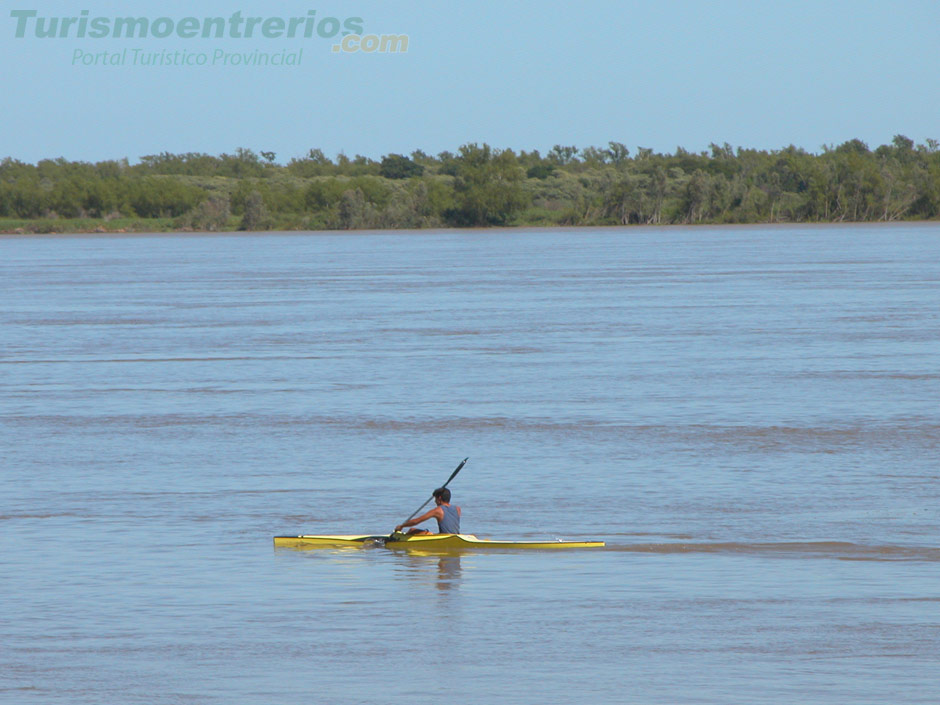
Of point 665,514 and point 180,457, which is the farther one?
point 180,457

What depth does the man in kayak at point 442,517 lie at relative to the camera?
12750 mm

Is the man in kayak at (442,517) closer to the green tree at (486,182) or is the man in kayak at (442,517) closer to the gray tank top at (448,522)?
the gray tank top at (448,522)

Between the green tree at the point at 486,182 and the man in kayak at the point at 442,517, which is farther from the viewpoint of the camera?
the green tree at the point at 486,182

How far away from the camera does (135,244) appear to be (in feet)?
344

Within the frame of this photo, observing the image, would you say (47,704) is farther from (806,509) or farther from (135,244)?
(135,244)

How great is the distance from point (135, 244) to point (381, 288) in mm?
59803

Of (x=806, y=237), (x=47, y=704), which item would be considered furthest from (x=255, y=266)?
(x=47, y=704)

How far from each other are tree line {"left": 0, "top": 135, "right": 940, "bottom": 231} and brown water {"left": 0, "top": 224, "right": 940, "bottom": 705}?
3577 inches

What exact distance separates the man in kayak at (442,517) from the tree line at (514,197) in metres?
111

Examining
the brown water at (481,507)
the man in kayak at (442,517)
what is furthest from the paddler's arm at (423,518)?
the brown water at (481,507)

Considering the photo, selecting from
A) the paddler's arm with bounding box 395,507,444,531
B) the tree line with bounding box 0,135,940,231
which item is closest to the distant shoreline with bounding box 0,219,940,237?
the tree line with bounding box 0,135,940,231

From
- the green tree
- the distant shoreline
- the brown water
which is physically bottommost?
the brown water

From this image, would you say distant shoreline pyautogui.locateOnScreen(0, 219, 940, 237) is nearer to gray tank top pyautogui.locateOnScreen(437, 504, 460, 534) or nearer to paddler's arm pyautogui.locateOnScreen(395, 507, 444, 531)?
gray tank top pyautogui.locateOnScreen(437, 504, 460, 534)

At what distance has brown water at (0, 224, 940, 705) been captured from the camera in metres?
9.58
